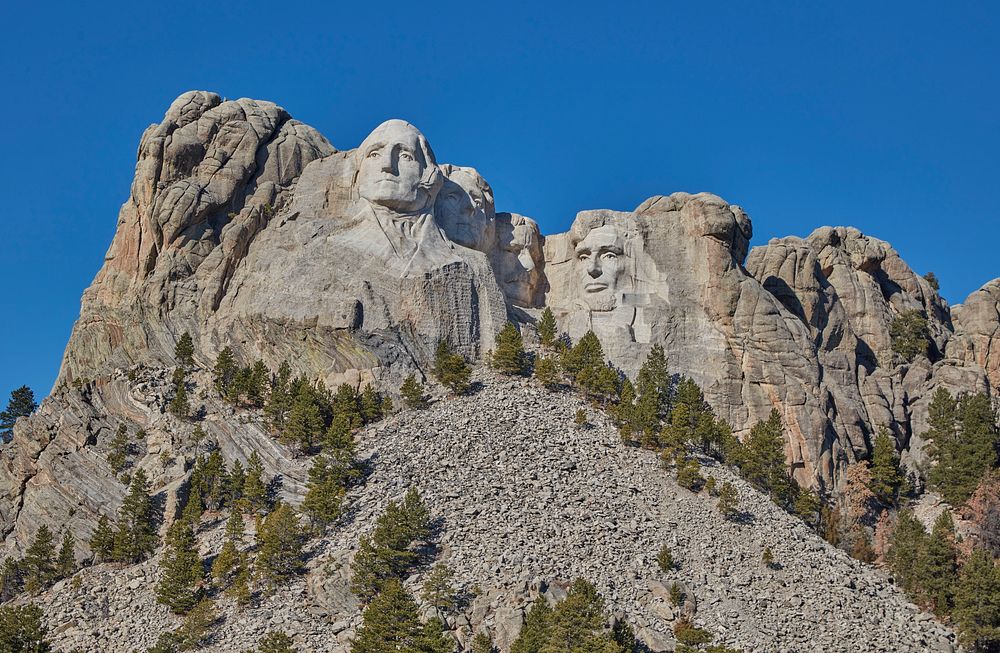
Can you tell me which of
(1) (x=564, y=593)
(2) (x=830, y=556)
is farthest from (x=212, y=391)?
(2) (x=830, y=556)

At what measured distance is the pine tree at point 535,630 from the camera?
70250 millimetres

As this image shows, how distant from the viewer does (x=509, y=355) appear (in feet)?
299

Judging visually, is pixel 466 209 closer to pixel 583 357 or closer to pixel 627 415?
pixel 583 357

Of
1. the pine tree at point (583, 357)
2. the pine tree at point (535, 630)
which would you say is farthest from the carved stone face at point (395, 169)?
the pine tree at point (535, 630)

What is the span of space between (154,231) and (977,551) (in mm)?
42136

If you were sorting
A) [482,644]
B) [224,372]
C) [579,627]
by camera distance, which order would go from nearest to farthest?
[579,627] < [482,644] < [224,372]

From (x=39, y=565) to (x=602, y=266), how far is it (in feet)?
113

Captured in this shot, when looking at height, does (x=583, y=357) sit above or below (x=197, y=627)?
above

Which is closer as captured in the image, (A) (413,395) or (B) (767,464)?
(A) (413,395)

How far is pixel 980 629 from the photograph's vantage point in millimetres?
77250

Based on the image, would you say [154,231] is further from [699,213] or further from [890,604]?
[890,604]

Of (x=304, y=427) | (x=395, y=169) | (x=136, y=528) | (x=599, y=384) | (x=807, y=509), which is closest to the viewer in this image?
(x=136, y=528)

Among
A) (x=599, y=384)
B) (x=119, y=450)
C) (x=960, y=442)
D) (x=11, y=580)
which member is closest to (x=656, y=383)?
(x=599, y=384)

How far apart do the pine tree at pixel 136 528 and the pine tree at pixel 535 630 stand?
17.7 meters
